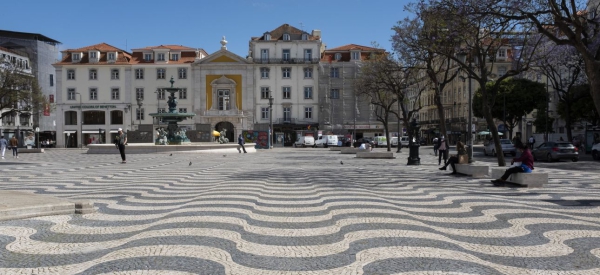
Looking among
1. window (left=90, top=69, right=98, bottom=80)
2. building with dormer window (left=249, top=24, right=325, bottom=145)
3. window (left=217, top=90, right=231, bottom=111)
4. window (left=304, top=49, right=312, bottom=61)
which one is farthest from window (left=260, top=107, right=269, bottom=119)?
window (left=90, top=69, right=98, bottom=80)

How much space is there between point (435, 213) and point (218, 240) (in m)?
3.81

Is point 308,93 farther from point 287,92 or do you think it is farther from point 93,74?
point 93,74

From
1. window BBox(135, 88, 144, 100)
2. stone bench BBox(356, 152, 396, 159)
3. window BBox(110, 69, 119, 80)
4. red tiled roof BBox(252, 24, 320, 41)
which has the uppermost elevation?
red tiled roof BBox(252, 24, 320, 41)

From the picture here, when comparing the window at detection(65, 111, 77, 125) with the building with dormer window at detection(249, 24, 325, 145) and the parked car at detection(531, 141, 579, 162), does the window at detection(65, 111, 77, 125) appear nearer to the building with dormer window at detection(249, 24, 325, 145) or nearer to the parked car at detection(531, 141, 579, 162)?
the building with dormer window at detection(249, 24, 325, 145)

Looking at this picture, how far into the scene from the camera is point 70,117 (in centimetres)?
6325

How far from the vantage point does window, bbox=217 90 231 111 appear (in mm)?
62094

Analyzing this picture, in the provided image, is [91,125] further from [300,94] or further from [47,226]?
[47,226]

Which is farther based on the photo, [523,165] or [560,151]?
[560,151]

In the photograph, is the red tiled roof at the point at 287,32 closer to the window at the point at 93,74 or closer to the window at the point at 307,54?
the window at the point at 307,54

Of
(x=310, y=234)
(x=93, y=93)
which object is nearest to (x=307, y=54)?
(x=93, y=93)

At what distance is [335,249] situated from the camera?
5.32m

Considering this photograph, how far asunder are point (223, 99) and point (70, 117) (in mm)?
19951

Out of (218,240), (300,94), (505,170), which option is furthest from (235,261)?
(300,94)

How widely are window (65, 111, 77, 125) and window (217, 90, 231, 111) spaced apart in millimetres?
18611
